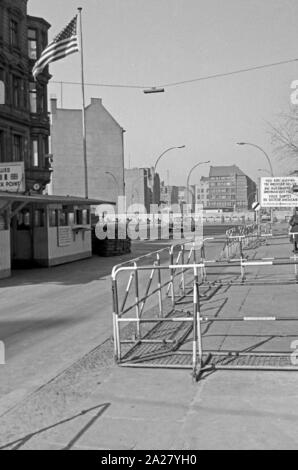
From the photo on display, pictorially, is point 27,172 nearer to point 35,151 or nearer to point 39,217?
point 35,151

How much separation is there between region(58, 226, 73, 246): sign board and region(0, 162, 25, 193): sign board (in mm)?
3426

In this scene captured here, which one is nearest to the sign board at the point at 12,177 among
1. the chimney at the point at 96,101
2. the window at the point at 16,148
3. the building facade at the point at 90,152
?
the window at the point at 16,148

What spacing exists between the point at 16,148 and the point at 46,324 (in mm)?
23616

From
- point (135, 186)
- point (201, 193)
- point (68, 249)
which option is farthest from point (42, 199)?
point (201, 193)

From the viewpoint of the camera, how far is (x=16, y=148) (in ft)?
106

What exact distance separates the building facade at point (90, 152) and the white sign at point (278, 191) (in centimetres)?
4611

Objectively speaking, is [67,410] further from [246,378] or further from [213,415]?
[246,378]

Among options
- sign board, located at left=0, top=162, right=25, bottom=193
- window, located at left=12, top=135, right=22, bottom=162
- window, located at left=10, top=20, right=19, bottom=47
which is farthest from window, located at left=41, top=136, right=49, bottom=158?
sign board, located at left=0, top=162, right=25, bottom=193

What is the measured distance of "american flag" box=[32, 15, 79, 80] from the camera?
2538cm

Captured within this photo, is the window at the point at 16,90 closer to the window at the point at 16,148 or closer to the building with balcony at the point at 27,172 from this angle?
the building with balcony at the point at 27,172

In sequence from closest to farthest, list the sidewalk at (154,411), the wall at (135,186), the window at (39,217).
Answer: the sidewalk at (154,411) → the window at (39,217) → the wall at (135,186)

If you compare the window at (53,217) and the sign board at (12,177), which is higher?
the sign board at (12,177)

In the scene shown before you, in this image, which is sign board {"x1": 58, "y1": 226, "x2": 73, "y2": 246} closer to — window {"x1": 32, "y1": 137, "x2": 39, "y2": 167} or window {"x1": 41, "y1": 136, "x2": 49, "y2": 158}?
window {"x1": 32, "y1": 137, "x2": 39, "y2": 167}

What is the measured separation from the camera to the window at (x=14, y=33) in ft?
102
